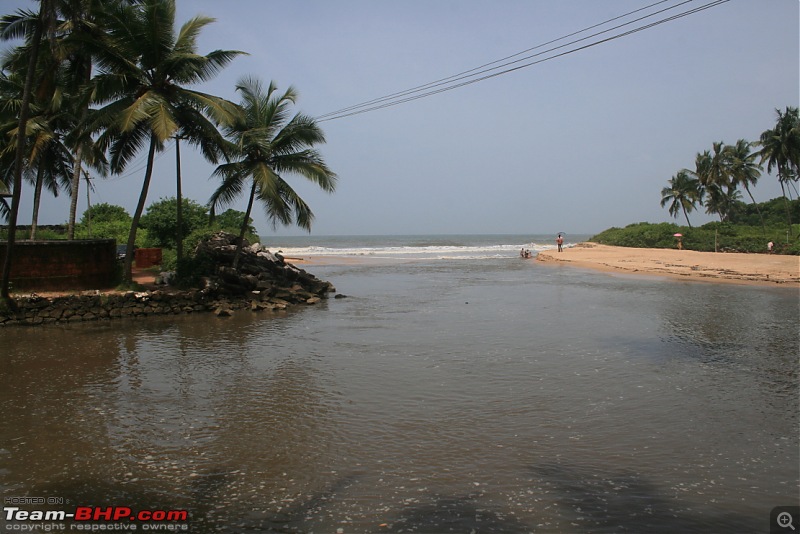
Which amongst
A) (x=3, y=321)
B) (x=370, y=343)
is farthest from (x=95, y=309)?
(x=370, y=343)

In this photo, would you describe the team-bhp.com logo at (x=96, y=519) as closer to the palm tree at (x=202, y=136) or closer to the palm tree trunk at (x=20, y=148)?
the palm tree trunk at (x=20, y=148)

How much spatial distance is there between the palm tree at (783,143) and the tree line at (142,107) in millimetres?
39740

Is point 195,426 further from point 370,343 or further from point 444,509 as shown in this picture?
point 370,343

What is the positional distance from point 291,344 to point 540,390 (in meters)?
5.88

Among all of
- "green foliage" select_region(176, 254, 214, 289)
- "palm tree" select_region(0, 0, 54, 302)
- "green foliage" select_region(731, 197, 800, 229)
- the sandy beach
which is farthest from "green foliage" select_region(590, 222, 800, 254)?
"palm tree" select_region(0, 0, 54, 302)

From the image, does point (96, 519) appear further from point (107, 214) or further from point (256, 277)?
point (107, 214)

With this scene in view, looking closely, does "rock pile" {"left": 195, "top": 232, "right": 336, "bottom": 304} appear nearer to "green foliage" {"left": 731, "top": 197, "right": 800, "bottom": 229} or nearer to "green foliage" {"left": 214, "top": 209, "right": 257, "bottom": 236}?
"green foliage" {"left": 214, "top": 209, "right": 257, "bottom": 236}

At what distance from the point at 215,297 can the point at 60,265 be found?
14.7 ft

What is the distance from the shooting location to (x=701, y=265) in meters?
29.9

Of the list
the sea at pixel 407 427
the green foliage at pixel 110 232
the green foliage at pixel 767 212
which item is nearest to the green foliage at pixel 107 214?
the green foliage at pixel 110 232

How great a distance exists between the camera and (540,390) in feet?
26.3

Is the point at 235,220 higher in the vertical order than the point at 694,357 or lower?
higher

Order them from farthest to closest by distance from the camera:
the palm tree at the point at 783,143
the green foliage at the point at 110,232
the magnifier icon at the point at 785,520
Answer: the palm tree at the point at 783,143
the green foliage at the point at 110,232
the magnifier icon at the point at 785,520

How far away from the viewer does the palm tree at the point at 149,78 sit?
15.6 m
